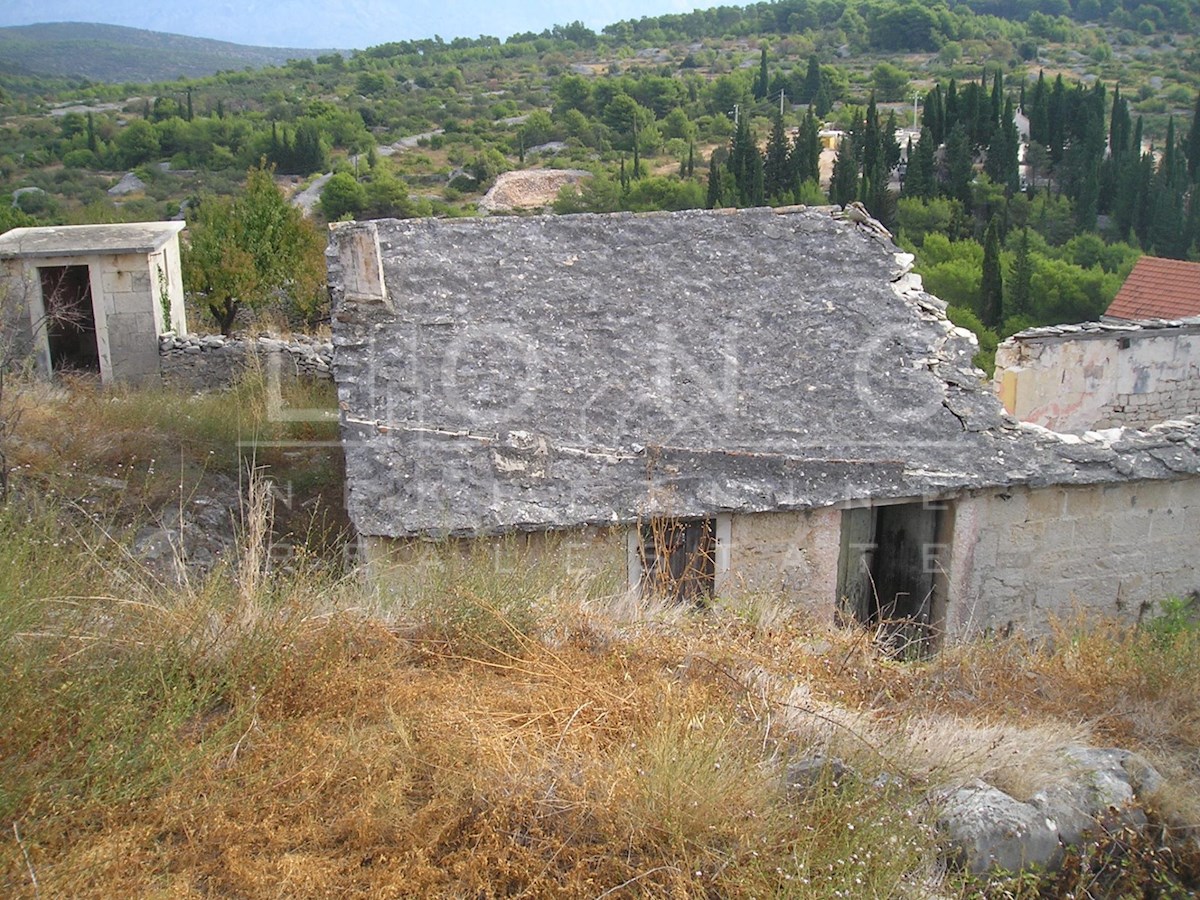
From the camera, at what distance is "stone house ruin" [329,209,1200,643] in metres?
7.36

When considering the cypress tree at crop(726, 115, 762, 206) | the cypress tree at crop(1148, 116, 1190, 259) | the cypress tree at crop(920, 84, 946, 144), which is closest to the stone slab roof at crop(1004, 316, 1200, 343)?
the cypress tree at crop(726, 115, 762, 206)

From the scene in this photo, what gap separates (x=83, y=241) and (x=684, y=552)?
10890 millimetres

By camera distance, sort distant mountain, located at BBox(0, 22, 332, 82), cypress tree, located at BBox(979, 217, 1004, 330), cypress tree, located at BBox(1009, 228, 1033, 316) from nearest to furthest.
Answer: cypress tree, located at BBox(979, 217, 1004, 330)
cypress tree, located at BBox(1009, 228, 1033, 316)
distant mountain, located at BBox(0, 22, 332, 82)

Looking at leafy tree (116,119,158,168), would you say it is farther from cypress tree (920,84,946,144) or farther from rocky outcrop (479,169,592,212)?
cypress tree (920,84,946,144)

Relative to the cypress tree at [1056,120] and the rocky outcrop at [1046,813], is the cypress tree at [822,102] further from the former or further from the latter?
the rocky outcrop at [1046,813]

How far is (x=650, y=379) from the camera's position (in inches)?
335

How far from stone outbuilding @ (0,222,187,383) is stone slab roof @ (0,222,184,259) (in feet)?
0.04

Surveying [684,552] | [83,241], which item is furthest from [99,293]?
[684,552]

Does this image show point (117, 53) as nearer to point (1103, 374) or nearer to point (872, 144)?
point (872, 144)

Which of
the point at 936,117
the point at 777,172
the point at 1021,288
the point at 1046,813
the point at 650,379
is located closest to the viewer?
the point at 1046,813

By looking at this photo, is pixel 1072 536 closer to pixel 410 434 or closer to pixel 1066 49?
pixel 410 434

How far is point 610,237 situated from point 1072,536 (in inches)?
199

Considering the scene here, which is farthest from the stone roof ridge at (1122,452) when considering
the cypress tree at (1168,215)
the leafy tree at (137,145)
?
the leafy tree at (137,145)

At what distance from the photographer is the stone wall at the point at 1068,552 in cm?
812
